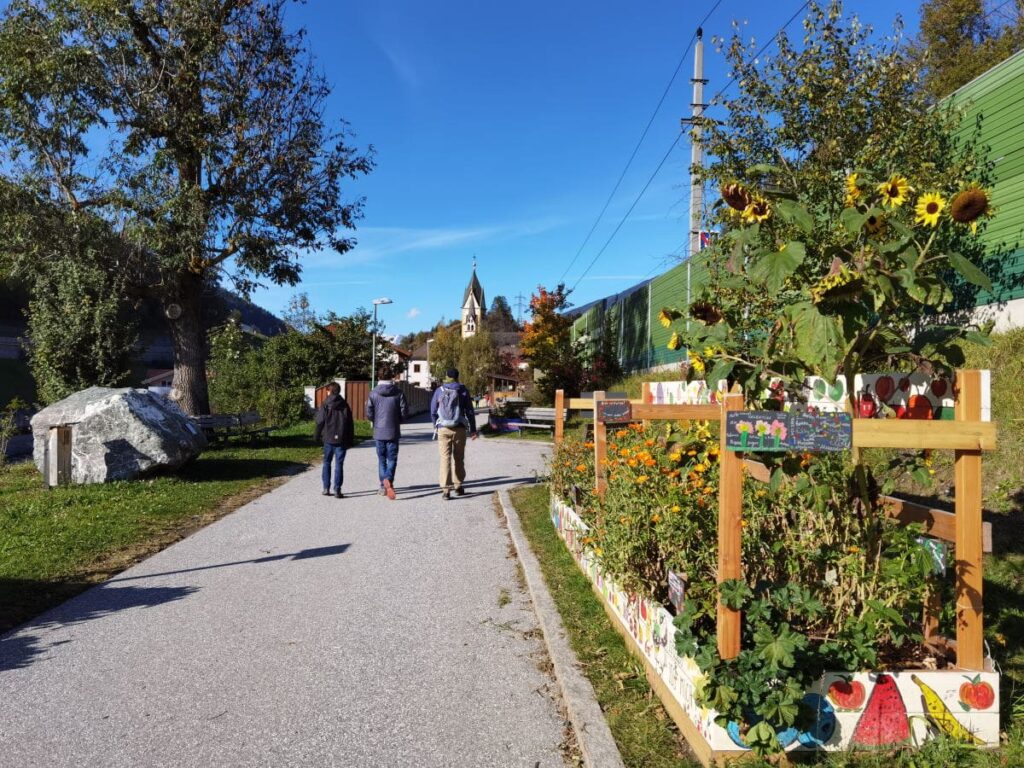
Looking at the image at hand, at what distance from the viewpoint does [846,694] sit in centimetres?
291

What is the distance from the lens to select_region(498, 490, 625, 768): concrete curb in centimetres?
306

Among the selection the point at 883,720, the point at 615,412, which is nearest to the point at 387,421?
the point at 615,412

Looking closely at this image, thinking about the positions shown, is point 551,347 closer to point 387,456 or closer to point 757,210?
point 387,456

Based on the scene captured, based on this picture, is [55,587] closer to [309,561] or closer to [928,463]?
[309,561]

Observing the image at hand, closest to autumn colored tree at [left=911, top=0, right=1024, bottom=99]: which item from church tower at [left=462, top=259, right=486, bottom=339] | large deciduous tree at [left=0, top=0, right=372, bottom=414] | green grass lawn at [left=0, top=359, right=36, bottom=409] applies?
large deciduous tree at [left=0, top=0, right=372, bottom=414]

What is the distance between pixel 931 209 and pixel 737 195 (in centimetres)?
78

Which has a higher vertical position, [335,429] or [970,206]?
[970,206]

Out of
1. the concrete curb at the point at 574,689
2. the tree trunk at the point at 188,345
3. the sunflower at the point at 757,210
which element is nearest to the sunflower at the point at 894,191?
the sunflower at the point at 757,210

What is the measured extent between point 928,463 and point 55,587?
20.1 ft

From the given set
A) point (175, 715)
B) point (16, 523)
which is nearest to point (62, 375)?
point (16, 523)

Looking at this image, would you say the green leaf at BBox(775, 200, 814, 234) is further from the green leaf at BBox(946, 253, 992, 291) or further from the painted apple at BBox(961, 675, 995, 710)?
the painted apple at BBox(961, 675, 995, 710)

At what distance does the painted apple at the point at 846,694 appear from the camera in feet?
9.52

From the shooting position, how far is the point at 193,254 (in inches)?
629

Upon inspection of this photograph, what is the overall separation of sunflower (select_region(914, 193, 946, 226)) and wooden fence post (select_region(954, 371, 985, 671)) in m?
0.76
